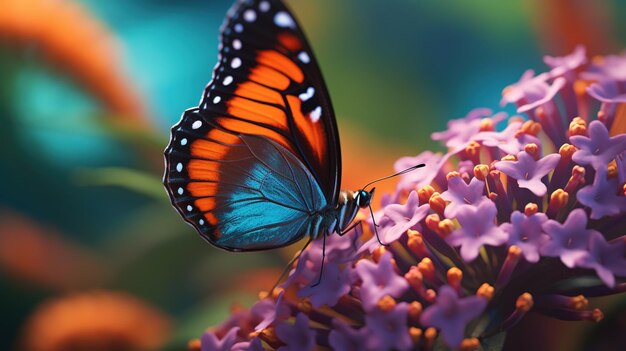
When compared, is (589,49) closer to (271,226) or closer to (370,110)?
(370,110)

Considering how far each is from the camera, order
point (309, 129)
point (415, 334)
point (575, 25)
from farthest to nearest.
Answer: point (575, 25)
point (309, 129)
point (415, 334)

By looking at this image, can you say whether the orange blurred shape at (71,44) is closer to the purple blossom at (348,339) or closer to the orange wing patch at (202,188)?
the orange wing patch at (202,188)

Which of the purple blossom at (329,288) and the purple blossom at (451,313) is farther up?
the purple blossom at (329,288)

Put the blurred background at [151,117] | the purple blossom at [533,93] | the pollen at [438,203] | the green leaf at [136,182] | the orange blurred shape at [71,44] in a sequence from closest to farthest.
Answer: the pollen at [438,203], the purple blossom at [533,93], the green leaf at [136,182], the blurred background at [151,117], the orange blurred shape at [71,44]

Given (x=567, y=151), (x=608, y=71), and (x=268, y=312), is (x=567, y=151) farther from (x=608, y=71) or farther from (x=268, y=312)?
(x=268, y=312)

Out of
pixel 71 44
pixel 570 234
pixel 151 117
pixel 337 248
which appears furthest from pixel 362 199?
pixel 71 44

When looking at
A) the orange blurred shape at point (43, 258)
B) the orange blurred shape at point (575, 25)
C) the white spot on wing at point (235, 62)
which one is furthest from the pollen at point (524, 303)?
the orange blurred shape at point (43, 258)

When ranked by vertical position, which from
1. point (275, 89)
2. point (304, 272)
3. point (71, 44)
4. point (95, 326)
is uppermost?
point (71, 44)

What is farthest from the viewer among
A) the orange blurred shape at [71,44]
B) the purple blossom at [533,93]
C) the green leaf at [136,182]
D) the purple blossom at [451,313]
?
the orange blurred shape at [71,44]
